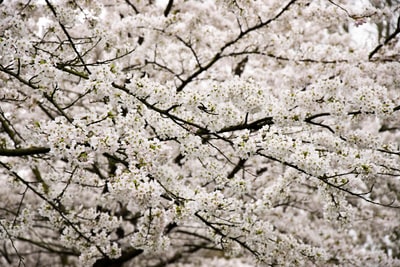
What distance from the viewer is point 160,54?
6.47 meters

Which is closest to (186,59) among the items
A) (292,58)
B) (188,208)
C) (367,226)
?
(292,58)

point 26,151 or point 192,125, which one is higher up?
point 192,125

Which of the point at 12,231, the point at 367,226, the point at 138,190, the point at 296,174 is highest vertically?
the point at 367,226

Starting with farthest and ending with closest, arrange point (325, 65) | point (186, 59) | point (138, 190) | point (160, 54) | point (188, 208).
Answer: point (186, 59) < point (160, 54) < point (325, 65) < point (188, 208) < point (138, 190)

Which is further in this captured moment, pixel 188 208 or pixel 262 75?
pixel 262 75

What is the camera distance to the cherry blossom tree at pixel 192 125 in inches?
117

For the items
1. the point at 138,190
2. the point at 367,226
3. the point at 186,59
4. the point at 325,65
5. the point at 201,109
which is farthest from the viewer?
the point at 367,226

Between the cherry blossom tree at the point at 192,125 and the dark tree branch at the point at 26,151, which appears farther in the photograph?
the dark tree branch at the point at 26,151

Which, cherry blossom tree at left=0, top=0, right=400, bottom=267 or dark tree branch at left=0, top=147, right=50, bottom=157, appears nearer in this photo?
cherry blossom tree at left=0, top=0, right=400, bottom=267

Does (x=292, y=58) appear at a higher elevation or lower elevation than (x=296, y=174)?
higher

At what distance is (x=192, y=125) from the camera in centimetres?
326

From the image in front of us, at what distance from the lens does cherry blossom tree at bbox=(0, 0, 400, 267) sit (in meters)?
2.98

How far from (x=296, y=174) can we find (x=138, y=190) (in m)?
2.31

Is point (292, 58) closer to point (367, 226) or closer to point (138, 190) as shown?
point (138, 190)
